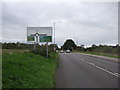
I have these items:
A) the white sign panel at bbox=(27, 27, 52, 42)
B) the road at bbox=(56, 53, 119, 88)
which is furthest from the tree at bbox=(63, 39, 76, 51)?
the road at bbox=(56, 53, 119, 88)

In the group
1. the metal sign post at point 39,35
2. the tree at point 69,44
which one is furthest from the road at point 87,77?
the tree at point 69,44

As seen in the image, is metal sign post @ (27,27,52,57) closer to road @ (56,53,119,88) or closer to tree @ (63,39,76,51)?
road @ (56,53,119,88)

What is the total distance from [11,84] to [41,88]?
123 centimetres

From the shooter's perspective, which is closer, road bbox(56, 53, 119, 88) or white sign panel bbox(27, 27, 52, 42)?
road bbox(56, 53, 119, 88)

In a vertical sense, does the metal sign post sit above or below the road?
above

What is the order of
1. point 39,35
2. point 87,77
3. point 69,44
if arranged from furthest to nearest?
point 69,44 < point 39,35 < point 87,77

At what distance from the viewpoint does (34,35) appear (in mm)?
28422

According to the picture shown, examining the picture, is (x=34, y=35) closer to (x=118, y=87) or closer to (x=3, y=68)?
(x=3, y=68)

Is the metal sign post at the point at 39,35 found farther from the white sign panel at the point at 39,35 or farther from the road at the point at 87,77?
the road at the point at 87,77

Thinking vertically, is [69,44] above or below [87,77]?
above


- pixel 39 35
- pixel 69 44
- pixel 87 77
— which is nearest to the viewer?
pixel 87 77

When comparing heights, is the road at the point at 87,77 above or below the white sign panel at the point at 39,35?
below

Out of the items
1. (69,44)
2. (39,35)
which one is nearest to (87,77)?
(39,35)

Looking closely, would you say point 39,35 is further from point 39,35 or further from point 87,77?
point 87,77
